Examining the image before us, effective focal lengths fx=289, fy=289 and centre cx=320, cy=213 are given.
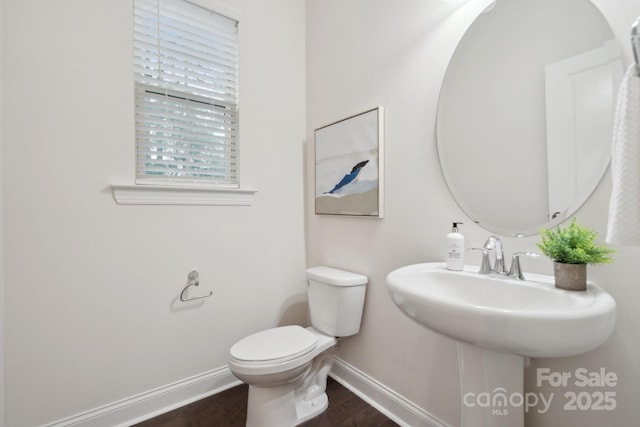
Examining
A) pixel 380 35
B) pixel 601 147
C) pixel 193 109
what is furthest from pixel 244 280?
pixel 601 147

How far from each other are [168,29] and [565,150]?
197cm

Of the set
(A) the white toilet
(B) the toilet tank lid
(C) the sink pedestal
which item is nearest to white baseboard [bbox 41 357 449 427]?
(A) the white toilet

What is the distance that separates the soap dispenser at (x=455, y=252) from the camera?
45.5 inches

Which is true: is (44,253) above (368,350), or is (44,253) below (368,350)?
above

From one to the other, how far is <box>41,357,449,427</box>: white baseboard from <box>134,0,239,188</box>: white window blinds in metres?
1.16

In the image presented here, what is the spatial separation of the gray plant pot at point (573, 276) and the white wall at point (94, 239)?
158cm

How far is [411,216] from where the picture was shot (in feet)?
4.75

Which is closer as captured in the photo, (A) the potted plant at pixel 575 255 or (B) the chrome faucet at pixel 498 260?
(A) the potted plant at pixel 575 255

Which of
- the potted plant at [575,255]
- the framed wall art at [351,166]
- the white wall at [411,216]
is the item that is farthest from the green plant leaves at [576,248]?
the framed wall art at [351,166]

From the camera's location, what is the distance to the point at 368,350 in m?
1.69

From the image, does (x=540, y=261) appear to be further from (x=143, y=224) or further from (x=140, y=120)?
(x=140, y=120)

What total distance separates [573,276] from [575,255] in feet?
0.22

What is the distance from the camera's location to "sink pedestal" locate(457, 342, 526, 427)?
910mm

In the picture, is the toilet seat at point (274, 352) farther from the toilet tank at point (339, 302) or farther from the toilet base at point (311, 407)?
the toilet base at point (311, 407)
